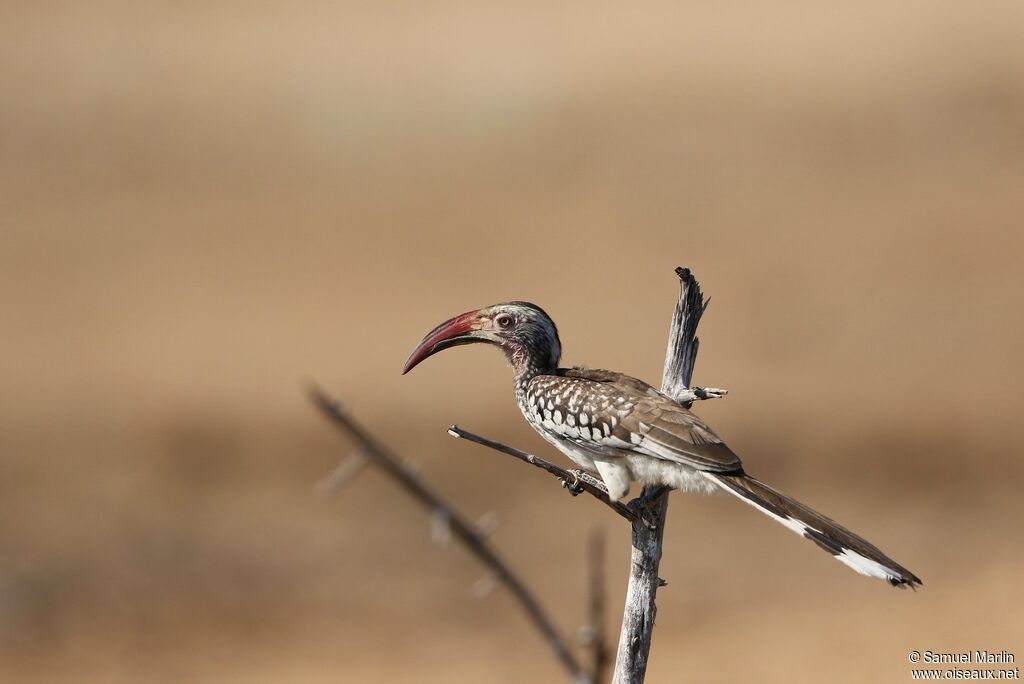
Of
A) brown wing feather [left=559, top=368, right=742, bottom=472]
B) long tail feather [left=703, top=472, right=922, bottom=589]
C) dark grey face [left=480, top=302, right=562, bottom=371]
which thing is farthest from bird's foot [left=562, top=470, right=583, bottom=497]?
dark grey face [left=480, top=302, right=562, bottom=371]

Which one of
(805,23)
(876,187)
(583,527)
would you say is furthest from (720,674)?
(805,23)

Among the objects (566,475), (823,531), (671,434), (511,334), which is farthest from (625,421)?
(823,531)

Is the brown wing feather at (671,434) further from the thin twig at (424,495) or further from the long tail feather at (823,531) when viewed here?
the thin twig at (424,495)

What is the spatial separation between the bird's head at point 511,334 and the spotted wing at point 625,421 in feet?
0.67

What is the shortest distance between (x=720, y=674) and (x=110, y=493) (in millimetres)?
7548

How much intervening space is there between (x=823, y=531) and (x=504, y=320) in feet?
5.71

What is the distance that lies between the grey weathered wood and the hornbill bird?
127 mm

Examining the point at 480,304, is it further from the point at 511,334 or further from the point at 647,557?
the point at 647,557

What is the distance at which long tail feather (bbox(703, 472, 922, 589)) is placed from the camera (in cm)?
406

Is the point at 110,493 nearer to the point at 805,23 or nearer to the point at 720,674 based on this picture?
the point at 720,674

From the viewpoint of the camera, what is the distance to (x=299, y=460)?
16188 mm

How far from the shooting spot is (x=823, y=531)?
174 inches

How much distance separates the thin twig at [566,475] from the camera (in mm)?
3859

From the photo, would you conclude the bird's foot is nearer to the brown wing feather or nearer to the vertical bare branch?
the brown wing feather
